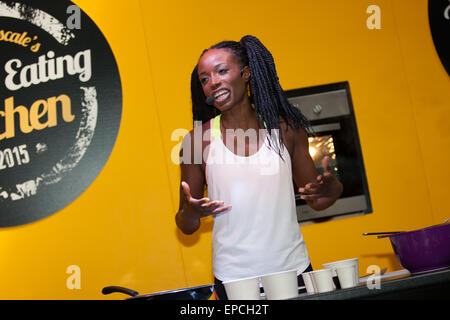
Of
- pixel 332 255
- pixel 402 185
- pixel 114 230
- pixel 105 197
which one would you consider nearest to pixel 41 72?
pixel 105 197

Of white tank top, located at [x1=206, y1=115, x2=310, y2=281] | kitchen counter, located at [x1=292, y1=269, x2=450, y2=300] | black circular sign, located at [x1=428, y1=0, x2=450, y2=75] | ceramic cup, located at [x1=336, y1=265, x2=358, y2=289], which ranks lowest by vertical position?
kitchen counter, located at [x1=292, y1=269, x2=450, y2=300]

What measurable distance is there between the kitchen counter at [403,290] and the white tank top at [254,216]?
432 millimetres

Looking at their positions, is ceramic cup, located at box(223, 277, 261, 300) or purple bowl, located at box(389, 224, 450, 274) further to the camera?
purple bowl, located at box(389, 224, 450, 274)

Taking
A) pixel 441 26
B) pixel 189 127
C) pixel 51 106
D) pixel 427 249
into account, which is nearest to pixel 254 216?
pixel 427 249

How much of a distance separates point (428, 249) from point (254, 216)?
49 cm

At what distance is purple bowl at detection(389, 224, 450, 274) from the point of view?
123 centimetres

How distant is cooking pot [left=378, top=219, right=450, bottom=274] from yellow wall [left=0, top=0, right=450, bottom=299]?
1.12m

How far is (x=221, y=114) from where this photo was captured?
1.72 metres

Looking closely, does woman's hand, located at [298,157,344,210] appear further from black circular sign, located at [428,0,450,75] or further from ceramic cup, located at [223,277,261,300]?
black circular sign, located at [428,0,450,75]

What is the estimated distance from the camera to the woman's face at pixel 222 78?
1609 mm

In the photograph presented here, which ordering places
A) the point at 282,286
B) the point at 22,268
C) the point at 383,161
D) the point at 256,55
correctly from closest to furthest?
1. the point at 282,286
2. the point at 256,55
3. the point at 22,268
4. the point at 383,161

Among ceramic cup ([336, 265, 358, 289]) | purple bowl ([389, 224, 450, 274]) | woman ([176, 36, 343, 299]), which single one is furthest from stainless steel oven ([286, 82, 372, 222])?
ceramic cup ([336, 265, 358, 289])
